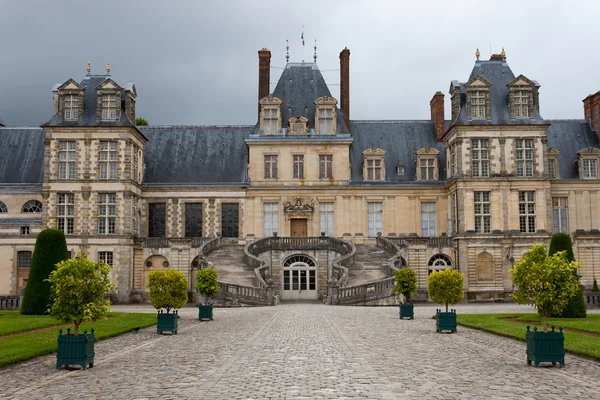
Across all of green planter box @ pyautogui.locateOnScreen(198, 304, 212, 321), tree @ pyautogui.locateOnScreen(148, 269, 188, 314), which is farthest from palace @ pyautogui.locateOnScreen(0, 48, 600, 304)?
tree @ pyautogui.locateOnScreen(148, 269, 188, 314)

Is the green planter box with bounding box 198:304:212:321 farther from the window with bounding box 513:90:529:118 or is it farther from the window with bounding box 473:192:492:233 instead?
the window with bounding box 513:90:529:118

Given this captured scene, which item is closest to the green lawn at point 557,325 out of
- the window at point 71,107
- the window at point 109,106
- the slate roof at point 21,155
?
the window at point 109,106

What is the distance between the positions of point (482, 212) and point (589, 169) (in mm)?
9164

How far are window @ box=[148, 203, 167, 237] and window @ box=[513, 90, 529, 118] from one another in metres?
23.7

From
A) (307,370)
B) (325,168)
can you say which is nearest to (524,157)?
(325,168)

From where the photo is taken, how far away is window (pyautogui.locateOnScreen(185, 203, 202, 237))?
46344mm

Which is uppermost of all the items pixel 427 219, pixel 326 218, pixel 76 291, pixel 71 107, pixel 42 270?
pixel 71 107

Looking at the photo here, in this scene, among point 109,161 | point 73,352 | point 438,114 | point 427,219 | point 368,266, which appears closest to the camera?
point 73,352

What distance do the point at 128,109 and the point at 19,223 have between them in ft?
32.7

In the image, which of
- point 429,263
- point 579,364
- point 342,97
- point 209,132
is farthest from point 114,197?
point 579,364

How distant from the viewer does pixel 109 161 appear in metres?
43.2

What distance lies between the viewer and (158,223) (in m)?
46.4

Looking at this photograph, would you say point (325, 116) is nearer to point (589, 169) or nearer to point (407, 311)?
point (589, 169)

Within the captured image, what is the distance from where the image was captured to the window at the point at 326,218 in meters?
46.3
